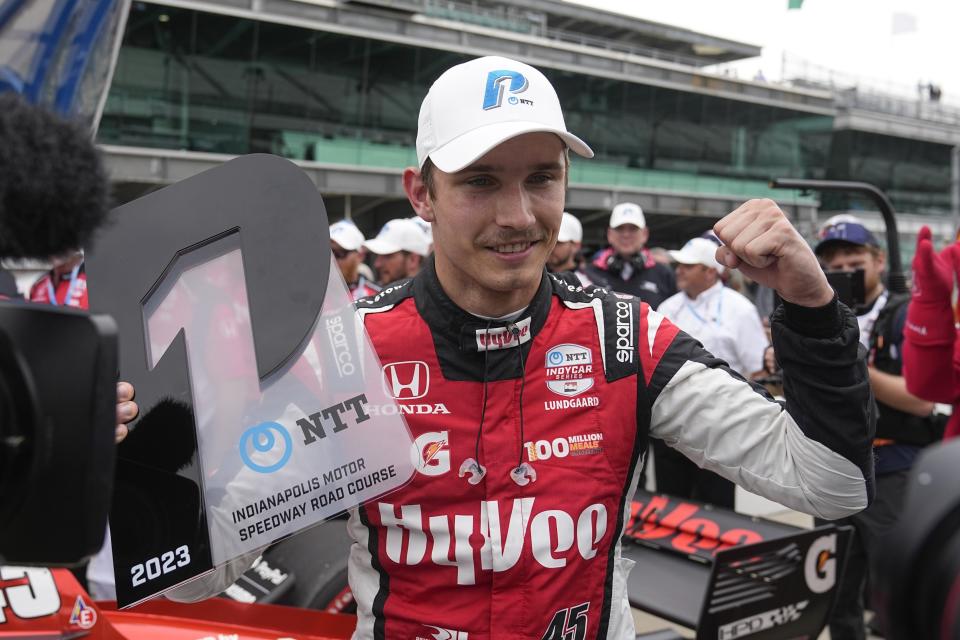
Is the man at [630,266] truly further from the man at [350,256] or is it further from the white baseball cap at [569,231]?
the man at [350,256]

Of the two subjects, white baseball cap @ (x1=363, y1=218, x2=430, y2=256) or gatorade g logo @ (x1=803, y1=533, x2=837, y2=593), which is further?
white baseball cap @ (x1=363, y1=218, x2=430, y2=256)

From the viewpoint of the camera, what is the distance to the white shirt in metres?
5.34

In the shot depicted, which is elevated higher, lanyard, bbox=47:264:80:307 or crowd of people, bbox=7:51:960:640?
crowd of people, bbox=7:51:960:640

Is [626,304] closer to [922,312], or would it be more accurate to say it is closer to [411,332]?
[411,332]

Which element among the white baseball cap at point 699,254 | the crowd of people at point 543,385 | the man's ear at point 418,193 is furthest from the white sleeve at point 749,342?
the man's ear at point 418,193

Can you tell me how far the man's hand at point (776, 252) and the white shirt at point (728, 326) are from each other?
389cm

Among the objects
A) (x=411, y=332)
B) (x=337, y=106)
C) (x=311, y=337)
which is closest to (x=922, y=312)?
(x=411, y=332)

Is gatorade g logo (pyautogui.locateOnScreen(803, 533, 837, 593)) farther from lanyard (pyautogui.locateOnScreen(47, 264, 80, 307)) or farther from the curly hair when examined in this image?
lanyard (pyautogui.locateOnScreen(47, 264, 80, 307))

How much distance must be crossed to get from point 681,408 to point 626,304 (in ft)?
0.77

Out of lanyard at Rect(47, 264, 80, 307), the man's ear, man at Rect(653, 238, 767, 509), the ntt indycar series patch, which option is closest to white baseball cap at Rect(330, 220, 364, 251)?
lanyard at Rect(47, 264, 80, 307)

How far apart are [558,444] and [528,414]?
8 cm

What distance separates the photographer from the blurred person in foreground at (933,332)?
303cm

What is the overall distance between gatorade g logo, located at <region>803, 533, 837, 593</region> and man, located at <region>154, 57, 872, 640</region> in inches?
69.1

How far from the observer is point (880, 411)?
3.65 meters
